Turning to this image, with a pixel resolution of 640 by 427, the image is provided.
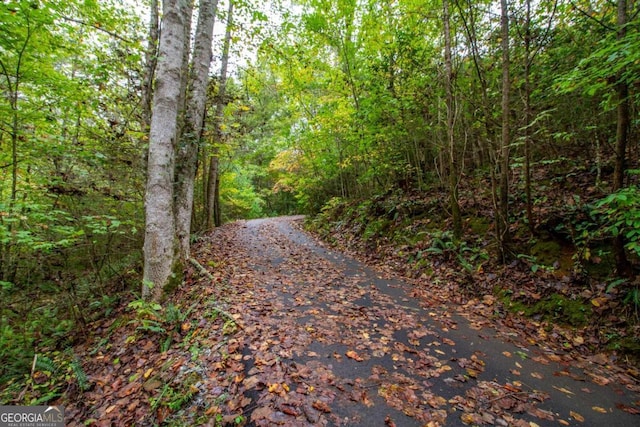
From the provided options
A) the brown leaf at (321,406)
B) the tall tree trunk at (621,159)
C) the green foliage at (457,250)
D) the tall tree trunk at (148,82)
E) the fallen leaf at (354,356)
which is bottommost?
the brown leaf at (321,406)

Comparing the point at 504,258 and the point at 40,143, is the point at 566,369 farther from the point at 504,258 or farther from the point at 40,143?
the point at 40,143

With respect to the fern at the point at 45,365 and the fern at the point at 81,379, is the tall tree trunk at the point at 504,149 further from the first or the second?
the fern at the point at 45,365

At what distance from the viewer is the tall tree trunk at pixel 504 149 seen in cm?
514

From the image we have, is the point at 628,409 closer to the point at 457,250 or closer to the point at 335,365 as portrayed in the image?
the point at 335,365

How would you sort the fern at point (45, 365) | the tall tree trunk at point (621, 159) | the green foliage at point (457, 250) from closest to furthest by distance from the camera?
1. the tall tree trunk at point (621, 159)
2. the fern at point (45, 365)
3. the green foliage at point (457, 250)

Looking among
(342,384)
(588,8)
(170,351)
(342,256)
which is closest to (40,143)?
(170,351)

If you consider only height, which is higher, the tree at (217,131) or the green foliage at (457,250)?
the tree at (217,131)

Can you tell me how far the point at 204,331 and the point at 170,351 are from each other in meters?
0.45

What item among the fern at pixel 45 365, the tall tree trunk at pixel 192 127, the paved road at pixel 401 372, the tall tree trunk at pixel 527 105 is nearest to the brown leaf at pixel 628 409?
the paved road at pixel 401 372

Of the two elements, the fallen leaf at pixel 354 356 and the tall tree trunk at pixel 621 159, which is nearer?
the fallen leaf at pixel 354 356

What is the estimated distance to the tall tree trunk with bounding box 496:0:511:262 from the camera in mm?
5141

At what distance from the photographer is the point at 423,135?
8609 millimetres

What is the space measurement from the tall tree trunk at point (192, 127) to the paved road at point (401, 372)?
7.49 feet

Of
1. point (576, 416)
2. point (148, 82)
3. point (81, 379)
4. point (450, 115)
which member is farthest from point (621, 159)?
point (148, 82)
